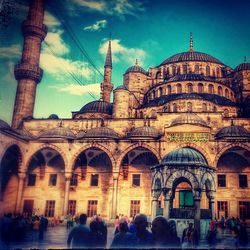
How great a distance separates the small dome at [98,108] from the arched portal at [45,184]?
6.25 m

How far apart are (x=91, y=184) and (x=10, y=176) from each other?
19.3 ft

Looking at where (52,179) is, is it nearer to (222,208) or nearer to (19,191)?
(19,191)

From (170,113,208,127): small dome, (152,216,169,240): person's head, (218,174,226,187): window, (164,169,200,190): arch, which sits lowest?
(152,216,169,240): person's head

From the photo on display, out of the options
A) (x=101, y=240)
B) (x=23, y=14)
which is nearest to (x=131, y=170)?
(x=23, y=14)

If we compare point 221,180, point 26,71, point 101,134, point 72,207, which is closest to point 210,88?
point 221,180

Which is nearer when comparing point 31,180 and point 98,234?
point 98,234

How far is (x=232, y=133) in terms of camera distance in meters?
21.6

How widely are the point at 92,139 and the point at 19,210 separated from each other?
6.89 m

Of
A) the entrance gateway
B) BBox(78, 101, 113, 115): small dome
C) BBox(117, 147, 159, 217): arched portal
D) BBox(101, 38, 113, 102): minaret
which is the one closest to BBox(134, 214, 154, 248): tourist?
the entrance gateway

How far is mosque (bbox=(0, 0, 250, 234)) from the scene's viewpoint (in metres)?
20.9

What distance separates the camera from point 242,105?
27.8 metres

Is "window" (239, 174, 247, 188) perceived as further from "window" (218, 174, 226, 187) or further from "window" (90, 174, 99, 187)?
"window" (90, 174, 99, 187)

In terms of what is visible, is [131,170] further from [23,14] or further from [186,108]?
[23,14]

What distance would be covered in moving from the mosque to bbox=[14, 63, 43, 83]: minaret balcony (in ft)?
0.28
